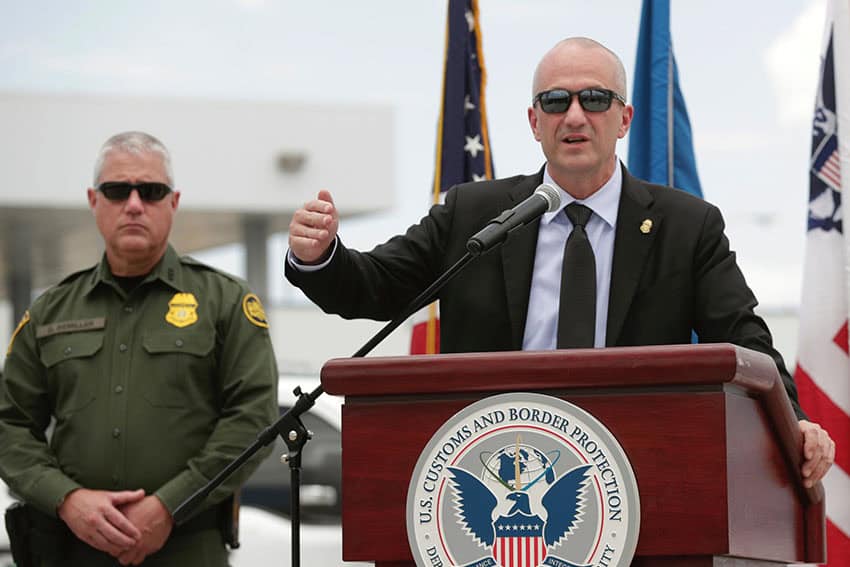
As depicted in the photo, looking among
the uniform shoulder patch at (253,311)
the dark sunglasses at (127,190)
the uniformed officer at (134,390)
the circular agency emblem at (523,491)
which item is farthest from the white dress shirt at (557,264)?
the dark sunglasses at (127,190)

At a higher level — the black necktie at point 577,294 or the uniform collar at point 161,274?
the uniform collar at point 161,274

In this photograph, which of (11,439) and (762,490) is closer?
(762,490)

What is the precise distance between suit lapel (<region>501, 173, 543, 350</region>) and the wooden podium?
71 centimetres

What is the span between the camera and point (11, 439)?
4172 millimetres

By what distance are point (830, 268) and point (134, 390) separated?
7.95ft

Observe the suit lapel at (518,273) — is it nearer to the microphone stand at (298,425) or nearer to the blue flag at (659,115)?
the microphone stand at (298,425)

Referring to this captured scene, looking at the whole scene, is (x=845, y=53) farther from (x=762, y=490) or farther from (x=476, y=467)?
(x=476, y=467)

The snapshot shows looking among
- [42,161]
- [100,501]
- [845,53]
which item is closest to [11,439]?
[100,501]

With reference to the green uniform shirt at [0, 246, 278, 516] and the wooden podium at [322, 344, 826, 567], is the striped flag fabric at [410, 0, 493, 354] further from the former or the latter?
the wooden podium at [322, 344, 826, 567]

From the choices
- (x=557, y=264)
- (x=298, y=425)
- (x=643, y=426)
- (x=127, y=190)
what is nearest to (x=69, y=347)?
(x=127, y=190)

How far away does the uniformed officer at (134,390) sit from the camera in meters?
3.98

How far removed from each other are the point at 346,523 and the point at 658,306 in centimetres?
100

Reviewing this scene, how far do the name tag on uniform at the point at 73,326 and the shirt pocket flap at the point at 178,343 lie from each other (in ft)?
0.53

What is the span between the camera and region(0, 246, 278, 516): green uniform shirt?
405 cm
